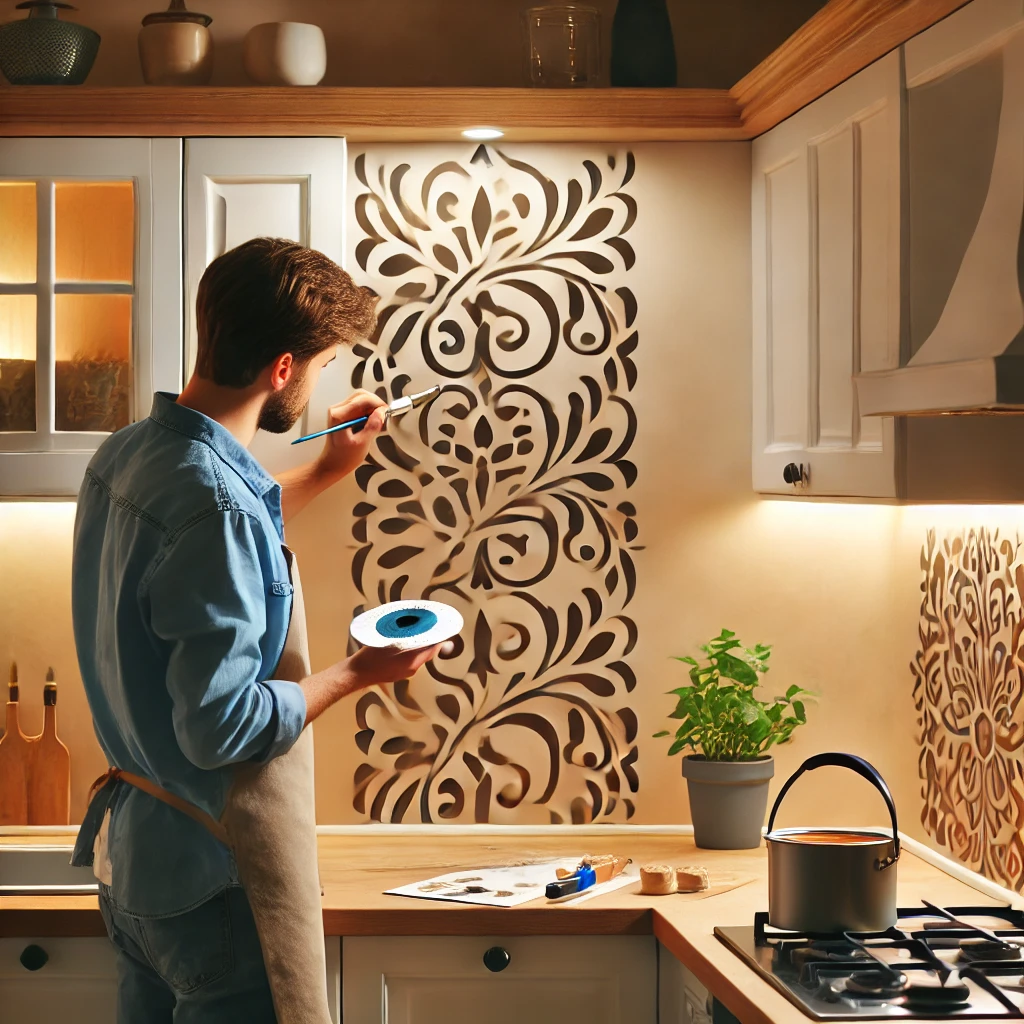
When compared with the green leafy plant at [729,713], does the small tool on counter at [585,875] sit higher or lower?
lower

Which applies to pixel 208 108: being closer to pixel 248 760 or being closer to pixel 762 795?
pixel 248 760

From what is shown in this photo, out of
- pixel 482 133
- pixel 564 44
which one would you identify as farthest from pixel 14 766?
pixel 564 44

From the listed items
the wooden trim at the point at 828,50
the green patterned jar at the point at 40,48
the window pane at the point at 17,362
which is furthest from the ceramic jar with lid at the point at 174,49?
the wooden trim at the point at 828,50

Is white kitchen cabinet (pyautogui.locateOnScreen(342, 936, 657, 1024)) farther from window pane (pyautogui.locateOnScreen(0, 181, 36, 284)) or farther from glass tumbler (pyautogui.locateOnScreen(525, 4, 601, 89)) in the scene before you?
glass tumbler (pyautogui.locateOnScreen(525, 4, 601, 89))

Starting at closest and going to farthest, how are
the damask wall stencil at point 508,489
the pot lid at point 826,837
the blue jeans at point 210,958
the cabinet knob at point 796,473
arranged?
the blue jeans at point 210,958 < the pot lid at point 826,837 < the cabinet knob at point 796,473 < the damask wall stencil at point 508,489

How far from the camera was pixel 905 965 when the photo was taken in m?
1.65

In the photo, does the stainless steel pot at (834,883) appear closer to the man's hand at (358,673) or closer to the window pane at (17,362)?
the man's hand at (358,673)

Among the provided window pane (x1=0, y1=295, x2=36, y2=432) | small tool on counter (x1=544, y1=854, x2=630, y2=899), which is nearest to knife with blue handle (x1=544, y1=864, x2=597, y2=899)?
small tool on counter (x1=544, y1=854, x2=630, y2=899)

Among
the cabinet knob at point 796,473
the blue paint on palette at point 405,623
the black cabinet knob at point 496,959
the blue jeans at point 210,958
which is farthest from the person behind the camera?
the cabinet knob at point 796,473

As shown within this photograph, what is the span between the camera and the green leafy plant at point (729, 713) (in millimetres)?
2412

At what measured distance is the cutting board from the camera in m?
2.54

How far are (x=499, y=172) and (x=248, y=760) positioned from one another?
4.58 feet

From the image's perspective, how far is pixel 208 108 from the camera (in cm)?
237

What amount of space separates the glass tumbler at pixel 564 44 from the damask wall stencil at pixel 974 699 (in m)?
1.11
